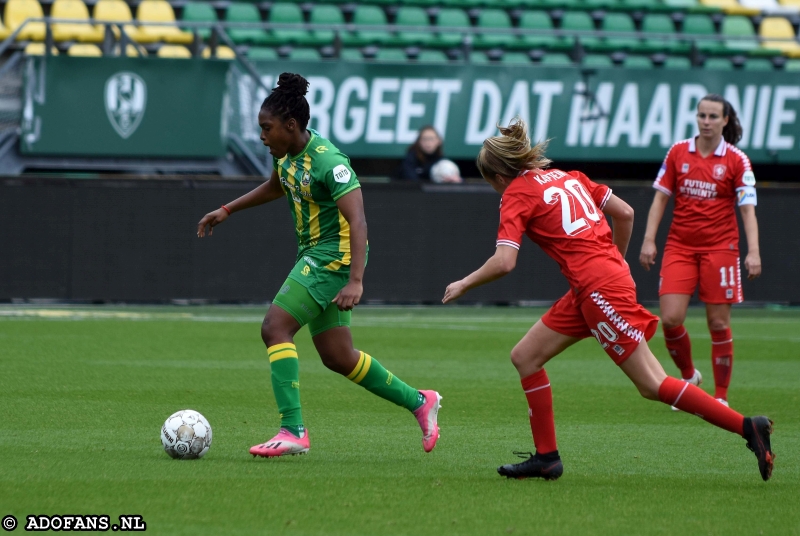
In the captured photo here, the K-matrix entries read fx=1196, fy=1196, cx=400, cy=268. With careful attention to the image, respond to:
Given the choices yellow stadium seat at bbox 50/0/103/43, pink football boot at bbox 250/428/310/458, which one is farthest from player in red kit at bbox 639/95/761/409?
yellow stadium seat at bbox 50/0/103/43

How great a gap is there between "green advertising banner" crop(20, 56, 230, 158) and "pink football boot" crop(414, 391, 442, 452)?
1119cm

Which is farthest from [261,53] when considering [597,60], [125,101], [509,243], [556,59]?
[509,243]

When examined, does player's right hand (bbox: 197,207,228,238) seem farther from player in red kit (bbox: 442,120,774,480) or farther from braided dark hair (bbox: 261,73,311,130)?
player in red kit (bbox: 442,120,774,480)

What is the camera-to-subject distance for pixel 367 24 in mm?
20938

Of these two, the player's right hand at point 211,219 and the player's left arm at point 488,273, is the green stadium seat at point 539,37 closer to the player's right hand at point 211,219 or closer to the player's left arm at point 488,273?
the player's right hand at point 211,219

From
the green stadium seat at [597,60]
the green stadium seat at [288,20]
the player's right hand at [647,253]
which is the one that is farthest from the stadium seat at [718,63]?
the player's right hand at [647,253]

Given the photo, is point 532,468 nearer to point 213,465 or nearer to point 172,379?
point 213,465

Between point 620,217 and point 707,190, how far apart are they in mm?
2903

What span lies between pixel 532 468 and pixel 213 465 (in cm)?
157

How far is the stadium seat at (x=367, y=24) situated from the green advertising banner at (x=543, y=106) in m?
1.65

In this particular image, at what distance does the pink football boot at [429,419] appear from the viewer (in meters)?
6.42

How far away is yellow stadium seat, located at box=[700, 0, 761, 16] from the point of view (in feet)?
77.0

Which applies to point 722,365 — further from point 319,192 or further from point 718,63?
point 718,63

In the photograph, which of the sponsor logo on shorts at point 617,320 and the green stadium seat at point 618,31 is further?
the green stadium seat at point 618,31
